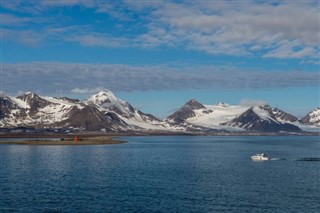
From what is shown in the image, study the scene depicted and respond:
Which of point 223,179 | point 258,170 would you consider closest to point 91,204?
point 223,179

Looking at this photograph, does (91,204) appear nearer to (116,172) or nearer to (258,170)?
(116,172)

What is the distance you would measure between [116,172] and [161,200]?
3210 cm

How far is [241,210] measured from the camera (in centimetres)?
5275

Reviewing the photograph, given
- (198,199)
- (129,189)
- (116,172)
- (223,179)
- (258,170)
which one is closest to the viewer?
(198,199)

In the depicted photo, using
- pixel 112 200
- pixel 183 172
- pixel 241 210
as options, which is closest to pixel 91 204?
pixel 112 200

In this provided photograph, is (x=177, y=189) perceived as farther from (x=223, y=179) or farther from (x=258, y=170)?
(x=258, y=170)

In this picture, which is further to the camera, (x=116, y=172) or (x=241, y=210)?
(x=116, y=172)

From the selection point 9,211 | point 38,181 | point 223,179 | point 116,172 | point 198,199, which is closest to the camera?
point 9,211

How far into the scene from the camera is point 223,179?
79062 mm

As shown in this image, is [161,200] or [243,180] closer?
[161,200]

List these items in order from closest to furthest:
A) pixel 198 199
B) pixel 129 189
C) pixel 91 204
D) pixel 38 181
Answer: pixel 91 204 < pixel 198 199 < pixel 129 189 < pixel 38 181

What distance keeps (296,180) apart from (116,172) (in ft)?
109

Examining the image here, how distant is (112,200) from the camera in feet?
190

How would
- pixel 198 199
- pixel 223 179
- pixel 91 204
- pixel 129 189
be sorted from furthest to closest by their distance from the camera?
pixel 223 179, pixel 129 189, pixel 198 199, pixel 91 204
